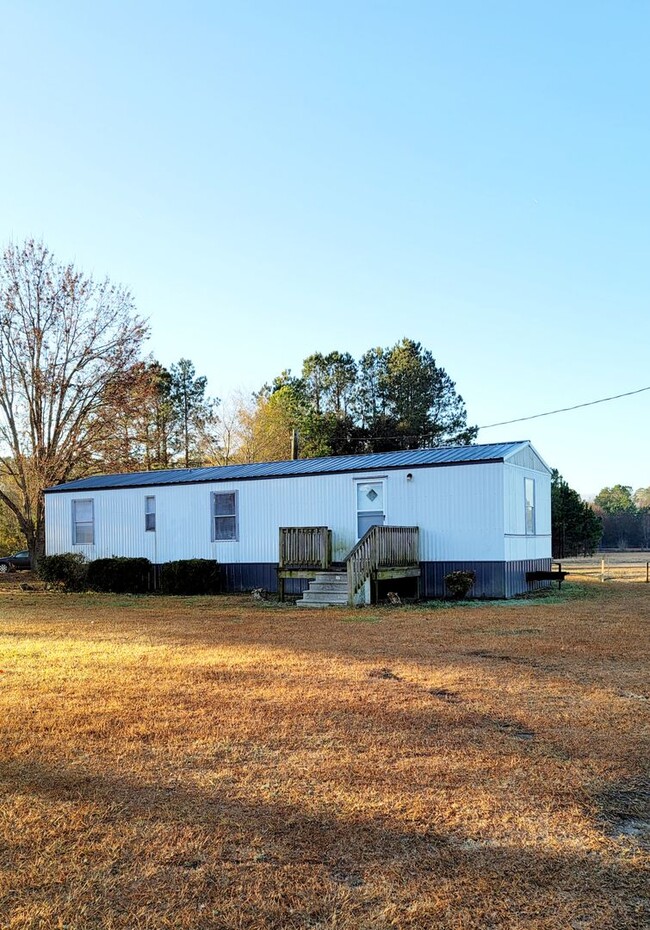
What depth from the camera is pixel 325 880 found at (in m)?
2.90

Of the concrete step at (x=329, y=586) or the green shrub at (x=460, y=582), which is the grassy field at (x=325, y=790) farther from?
the green shrub at (x=460, y=582)

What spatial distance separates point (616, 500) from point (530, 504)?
6315cm

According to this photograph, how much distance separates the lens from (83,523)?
69.9 ft

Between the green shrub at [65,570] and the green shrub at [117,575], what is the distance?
306 millimetres

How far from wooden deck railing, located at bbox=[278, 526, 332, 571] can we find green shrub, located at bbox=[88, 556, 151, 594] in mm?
5143

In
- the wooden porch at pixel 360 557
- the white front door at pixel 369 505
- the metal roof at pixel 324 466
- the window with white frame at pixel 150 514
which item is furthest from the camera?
the window with white frame at pixel 150 514

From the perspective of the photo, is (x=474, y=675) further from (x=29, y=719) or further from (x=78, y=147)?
(x=78, y=147)

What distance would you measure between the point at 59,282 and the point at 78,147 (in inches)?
353

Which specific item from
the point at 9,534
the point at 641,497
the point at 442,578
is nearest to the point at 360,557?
the point at 442,578

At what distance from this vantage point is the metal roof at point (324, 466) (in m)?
16.3

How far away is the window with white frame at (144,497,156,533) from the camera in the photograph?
20.1 meters

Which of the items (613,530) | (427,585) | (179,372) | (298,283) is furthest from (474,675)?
(613,530)

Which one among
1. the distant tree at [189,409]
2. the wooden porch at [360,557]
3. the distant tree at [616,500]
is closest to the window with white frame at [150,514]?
the wooden porch at [360,557]

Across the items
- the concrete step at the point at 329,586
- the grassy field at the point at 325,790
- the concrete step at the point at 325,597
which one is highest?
the grassy field at the point at 325,790
